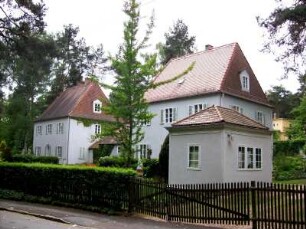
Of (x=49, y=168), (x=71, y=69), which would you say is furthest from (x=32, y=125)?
(x=49, y=168)

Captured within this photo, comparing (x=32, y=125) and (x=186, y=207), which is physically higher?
(x=32, y=125)

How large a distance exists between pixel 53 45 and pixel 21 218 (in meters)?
18.9

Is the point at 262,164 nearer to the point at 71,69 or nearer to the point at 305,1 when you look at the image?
the point at 305,1

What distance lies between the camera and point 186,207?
583 inches

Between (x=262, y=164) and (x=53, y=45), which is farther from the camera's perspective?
(x=53, y=45)

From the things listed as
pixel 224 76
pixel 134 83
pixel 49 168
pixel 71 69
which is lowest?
pixel 49 168

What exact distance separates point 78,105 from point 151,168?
82.1ft

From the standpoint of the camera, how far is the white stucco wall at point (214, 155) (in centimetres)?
2075

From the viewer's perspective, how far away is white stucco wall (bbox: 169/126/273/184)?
20.8 meters

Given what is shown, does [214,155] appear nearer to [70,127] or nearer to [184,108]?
[184,108]

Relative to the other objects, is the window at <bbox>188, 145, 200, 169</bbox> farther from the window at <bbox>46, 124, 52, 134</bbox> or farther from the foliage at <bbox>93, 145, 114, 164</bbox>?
the window at <bbox>46, 124, 52, 134</bbox>

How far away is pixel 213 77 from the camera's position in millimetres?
35469

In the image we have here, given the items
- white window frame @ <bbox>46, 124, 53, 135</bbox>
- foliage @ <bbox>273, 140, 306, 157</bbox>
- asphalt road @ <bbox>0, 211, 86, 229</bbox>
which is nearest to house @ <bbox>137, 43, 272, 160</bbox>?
foliage @ <bbox>273, 140, 306, 157</bbox>

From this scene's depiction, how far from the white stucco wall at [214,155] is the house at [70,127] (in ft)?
85.6
